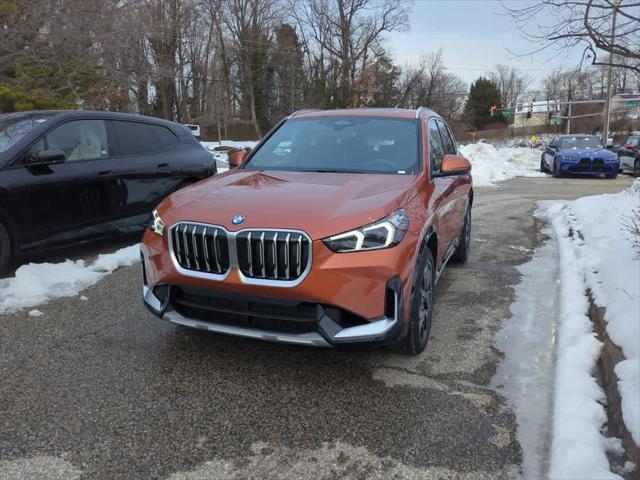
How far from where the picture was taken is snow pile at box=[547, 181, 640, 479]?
2.66m

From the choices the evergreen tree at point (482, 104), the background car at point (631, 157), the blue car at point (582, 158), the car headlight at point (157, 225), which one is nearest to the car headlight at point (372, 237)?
the car headlight at point (157, 225)

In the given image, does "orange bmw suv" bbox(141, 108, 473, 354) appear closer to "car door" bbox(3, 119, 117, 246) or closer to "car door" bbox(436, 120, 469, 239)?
"car door" bbox(436, 120, 469, 239)

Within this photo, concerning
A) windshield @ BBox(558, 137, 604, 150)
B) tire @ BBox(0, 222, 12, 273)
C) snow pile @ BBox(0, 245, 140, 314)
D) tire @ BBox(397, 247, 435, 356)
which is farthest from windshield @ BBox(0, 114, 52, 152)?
windshield @ BBox(558, 137, 604, 150)

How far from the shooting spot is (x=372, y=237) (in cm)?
321

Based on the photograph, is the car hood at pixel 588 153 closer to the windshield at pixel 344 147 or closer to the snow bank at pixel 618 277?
the snow bank at pixel 618 277

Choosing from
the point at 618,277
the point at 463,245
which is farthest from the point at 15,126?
the point at 618,277

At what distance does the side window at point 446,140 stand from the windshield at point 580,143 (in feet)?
52.0

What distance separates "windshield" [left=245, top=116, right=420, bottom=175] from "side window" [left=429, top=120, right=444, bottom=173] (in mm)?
185

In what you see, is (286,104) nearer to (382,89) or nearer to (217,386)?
(382,89)

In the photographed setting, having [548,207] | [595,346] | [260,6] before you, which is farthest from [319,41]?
[595,346]

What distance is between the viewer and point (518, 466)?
2.65m

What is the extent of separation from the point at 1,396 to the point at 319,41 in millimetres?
53587

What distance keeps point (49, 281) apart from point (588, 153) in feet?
61.5

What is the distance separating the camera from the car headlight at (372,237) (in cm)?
312
